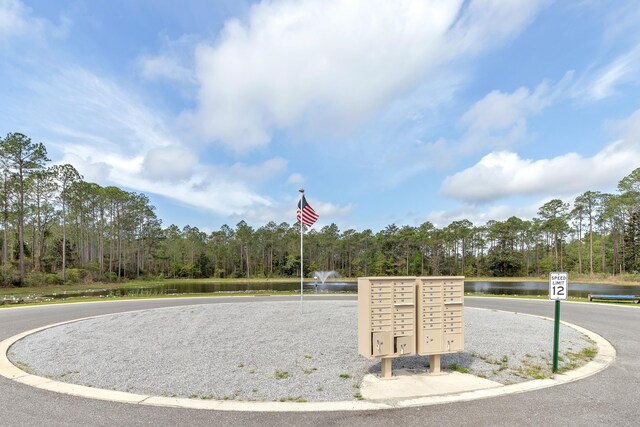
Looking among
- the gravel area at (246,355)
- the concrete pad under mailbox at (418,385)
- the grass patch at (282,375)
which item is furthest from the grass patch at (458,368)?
the grass patch at (282,375)

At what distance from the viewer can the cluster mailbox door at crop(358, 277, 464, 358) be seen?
5.25m

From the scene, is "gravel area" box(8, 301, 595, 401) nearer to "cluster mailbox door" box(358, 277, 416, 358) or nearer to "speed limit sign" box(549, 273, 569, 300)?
"cluster mailbox door" box(358, 277, 416, 358)

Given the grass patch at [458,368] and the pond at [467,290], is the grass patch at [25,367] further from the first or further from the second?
the pond at [467,290]

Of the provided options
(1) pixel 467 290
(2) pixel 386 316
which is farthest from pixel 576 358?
(1) pixel 467 290

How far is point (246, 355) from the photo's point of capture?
20.7ft

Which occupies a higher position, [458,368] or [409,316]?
[409,316]

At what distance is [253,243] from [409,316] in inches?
3182

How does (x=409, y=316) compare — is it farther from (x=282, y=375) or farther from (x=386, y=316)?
(x=282, y=375)

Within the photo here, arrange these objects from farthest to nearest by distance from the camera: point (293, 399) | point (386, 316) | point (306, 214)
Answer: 1. point (306, 214)
2. point (386, 316)
3. point (293, 399)

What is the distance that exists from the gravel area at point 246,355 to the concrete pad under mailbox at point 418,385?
0.22 meters

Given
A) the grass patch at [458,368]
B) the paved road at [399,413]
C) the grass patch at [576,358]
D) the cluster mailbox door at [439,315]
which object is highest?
the cluster mailbox door at [439,315]

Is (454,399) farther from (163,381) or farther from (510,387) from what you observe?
(163,381)

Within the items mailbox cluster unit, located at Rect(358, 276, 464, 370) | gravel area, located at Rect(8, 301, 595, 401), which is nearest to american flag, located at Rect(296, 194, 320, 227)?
gravel area, located at Rect(8, 301, 595, 401)

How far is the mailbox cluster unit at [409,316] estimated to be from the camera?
5.25 m
